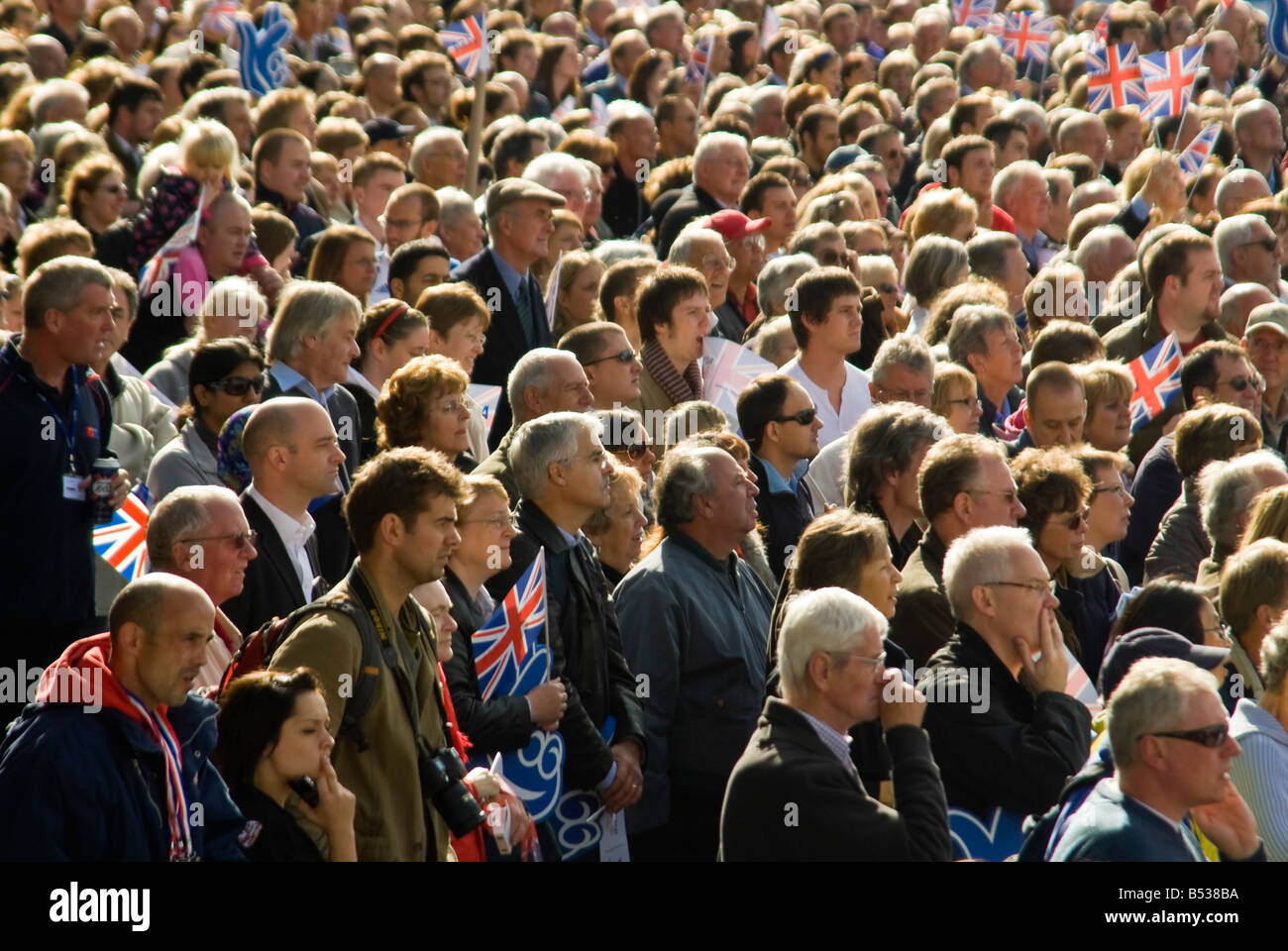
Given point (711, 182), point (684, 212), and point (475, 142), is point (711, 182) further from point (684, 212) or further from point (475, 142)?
point (475, 142)

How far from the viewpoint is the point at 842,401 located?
857 cm

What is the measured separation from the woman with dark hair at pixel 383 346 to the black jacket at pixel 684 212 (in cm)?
357

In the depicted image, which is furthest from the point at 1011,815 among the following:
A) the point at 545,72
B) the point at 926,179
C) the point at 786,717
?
the point at 545,72

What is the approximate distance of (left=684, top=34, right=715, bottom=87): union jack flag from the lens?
53.4ft

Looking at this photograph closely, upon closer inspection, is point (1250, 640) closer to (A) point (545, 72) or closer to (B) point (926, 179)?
(B) point (926, 179)

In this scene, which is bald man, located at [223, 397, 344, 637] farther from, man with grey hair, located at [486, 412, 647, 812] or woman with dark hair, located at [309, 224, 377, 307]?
woman with dark hair, located at [309, 224, 377, 307]

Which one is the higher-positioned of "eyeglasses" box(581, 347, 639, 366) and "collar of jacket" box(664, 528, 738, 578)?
"eyeglasses" box(581, 347, 639, 366)

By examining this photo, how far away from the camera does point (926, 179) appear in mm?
13453

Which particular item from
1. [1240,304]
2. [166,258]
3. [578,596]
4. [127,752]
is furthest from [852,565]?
[1240,304]

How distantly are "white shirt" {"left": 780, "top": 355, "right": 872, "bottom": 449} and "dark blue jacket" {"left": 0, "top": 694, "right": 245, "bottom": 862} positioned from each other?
4.32m

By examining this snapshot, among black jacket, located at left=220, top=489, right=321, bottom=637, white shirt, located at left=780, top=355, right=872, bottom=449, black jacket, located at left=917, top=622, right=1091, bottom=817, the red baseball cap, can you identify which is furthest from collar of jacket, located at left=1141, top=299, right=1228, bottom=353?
black jacket, located at left=220, top=489, right=321, bottom=637

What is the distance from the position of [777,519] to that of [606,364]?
3.71ft

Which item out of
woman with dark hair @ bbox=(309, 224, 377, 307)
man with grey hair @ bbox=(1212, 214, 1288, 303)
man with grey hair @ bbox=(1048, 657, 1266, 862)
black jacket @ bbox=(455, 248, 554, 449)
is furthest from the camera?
man with grey hair @ bbox=(1212, 214, 1288, 303)

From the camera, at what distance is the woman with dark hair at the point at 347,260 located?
8.92 m
